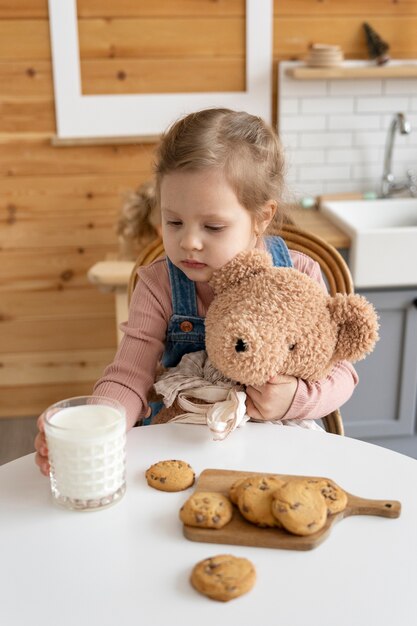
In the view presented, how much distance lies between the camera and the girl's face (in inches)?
43.1

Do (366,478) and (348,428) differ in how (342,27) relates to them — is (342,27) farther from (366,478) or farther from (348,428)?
(366,478)

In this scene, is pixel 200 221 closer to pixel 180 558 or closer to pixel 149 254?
pixel 149 254

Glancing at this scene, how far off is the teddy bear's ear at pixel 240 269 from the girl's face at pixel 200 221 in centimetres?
6

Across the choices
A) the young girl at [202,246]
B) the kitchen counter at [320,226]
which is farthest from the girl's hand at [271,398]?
the kitchen counter at [320,226]

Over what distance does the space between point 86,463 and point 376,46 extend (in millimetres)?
2096

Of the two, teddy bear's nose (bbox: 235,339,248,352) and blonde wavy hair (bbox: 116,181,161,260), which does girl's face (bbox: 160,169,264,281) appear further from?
blonde wavy hair (bbox: 116,181,161,260)

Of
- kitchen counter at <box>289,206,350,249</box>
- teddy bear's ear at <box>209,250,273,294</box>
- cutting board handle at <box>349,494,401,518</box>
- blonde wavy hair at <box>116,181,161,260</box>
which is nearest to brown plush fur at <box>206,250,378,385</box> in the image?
teddy bear's ear at <box>209,250,273,294</box>

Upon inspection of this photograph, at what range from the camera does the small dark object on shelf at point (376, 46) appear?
2.48 m

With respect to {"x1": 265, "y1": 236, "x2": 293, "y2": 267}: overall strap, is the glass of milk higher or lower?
lower

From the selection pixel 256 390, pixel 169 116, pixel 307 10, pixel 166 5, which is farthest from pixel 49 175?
pixel 256 390

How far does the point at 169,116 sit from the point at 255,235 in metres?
1.46

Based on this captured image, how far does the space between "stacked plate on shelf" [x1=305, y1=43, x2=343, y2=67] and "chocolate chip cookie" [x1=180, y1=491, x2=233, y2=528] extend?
1.92 m

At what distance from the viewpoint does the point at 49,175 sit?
103 inches

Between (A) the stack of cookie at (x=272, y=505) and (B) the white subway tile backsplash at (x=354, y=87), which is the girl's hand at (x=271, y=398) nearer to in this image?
(A) the stack of cookie at (x=272, y=505)
